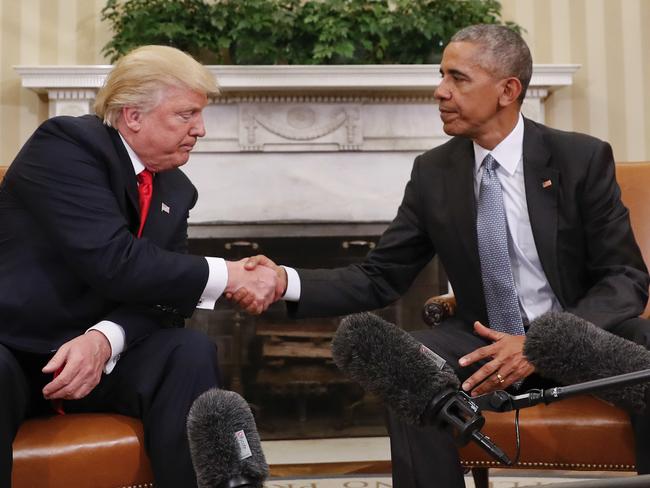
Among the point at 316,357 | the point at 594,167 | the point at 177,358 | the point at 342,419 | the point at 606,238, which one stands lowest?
the point at 342,419

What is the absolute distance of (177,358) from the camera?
173 cm

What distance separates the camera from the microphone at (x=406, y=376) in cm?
86

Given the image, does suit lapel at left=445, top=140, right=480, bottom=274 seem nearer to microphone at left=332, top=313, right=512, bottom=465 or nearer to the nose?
the nose

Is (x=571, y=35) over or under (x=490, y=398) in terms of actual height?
over

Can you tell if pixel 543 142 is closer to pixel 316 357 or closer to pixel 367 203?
pixel 367 203

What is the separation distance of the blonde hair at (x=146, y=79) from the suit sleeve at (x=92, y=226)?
0.15m

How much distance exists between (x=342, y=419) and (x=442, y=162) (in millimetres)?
1863

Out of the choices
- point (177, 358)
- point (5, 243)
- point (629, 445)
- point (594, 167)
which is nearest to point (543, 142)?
point (594, 167)

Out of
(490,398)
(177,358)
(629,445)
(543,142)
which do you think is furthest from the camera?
(543,142)

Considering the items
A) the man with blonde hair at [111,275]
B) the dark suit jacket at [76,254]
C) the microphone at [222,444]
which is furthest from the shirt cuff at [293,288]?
the microphone at [222,444]

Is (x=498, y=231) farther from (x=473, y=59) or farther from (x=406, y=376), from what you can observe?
(x=406, y=376)

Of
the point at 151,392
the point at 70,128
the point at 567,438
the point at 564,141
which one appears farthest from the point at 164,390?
the point at 564,141

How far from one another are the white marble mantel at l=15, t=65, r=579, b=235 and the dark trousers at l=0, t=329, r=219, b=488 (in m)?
2.05

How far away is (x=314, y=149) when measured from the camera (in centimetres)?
386
